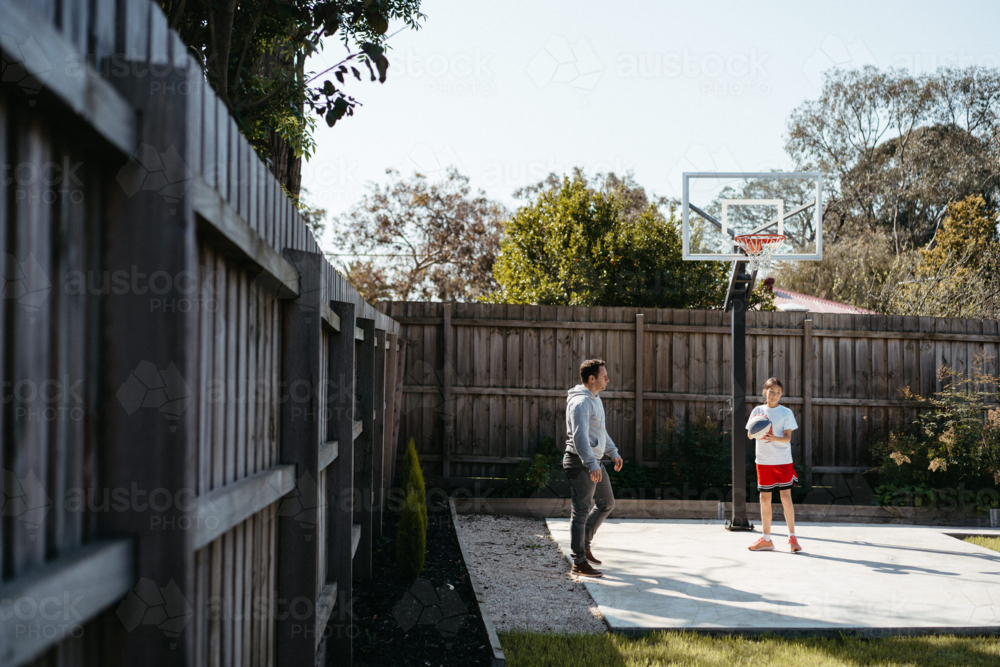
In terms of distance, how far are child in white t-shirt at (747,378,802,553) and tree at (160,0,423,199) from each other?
15.8 feet

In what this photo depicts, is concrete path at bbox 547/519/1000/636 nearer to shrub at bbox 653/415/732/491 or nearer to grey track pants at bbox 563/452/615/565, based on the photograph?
grey track pants at bbox 563/452/615/565

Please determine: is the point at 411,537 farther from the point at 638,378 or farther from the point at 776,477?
the point at 638,378

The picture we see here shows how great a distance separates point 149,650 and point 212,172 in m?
1.08

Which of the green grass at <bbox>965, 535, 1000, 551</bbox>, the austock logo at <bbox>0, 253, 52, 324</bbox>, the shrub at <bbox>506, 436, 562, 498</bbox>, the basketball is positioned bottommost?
the green grass at <bbox>965, 535, 1000, 551</bbox>

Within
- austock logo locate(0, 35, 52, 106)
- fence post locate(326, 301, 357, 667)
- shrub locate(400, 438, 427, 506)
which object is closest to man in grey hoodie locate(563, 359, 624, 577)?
shrub locate(400, 438, 427, 506)

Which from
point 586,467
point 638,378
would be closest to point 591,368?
point 586,467

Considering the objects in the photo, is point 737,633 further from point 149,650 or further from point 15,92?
point 15,92

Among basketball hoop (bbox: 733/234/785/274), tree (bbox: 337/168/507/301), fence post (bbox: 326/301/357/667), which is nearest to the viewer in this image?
fence post (bbox: 326/301/357/667)

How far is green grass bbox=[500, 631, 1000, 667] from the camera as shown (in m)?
4.34

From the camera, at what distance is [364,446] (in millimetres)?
5426

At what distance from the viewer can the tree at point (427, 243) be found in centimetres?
2720

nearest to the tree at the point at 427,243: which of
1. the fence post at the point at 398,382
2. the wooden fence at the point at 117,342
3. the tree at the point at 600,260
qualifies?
the tree at the point at 600,260

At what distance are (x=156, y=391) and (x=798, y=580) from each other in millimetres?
6034

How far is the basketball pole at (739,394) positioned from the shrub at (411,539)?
13.7ft
